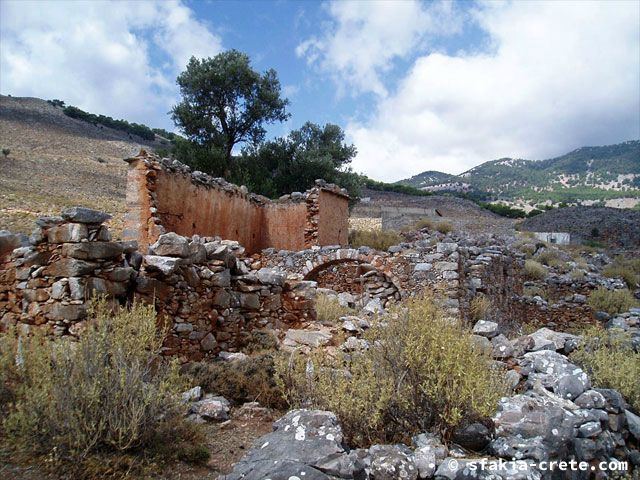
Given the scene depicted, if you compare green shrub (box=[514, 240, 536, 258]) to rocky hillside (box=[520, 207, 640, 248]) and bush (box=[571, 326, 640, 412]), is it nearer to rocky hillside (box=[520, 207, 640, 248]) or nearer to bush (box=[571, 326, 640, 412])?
rocky hillside (box=[520, 207, 640, 248])

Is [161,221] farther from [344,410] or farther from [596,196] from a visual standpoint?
[596,196]

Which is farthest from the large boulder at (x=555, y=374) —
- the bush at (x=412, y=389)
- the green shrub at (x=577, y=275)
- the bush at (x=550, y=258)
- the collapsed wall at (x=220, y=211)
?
the bush at (x=550, y=258)

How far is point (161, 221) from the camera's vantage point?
10.1m

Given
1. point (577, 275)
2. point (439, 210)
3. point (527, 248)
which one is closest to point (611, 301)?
point (577, 275)

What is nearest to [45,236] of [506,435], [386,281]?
[506,435]

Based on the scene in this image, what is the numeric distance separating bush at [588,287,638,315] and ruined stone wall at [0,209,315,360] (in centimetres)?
1091

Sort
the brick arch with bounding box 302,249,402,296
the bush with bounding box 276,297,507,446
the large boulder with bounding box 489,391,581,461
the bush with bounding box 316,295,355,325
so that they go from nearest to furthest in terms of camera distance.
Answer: the large boulder with bounding box 489,391,581,461
the bush with bounding box 276,297,507,446
the bush with bounding box 316,295,355,325
the brick arch with bounding box 302,249,402,296

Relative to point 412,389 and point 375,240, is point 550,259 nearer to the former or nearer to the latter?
point 375,240

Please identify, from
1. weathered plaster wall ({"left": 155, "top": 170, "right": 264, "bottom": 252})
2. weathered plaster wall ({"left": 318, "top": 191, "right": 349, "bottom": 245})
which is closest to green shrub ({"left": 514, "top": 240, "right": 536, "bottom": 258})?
weathered plaster wall ({"left": 318, "top": 191, "right": 349, "bottom": 245})

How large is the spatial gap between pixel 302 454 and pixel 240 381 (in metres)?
2.39

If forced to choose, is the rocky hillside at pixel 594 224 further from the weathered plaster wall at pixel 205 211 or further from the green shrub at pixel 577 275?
the weathered plaster wall at pixel 205 211

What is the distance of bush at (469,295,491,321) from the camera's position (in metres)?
11.1

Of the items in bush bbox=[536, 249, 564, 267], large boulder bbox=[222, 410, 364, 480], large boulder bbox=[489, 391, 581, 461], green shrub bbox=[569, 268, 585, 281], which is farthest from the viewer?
bush bbox=[536, 249, 564, 267]

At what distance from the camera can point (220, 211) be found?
42.2 ft
